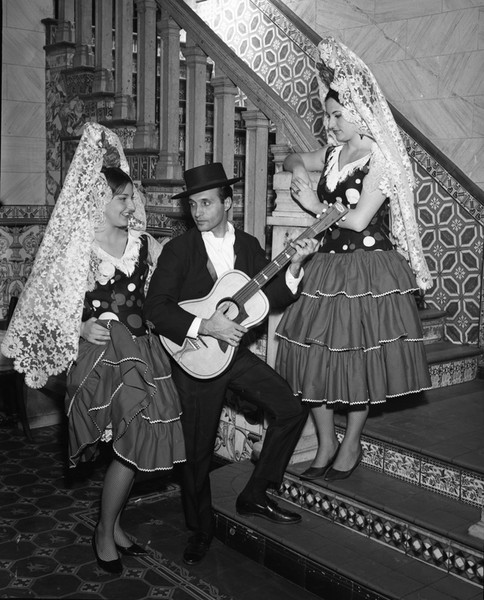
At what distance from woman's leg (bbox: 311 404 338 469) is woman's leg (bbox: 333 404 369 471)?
2.7 inches

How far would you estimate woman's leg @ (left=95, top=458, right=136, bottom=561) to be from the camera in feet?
11.8

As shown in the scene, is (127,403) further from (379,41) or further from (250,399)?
(379,41)

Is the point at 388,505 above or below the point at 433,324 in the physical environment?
below

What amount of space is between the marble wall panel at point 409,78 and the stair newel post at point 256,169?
1681 millimetres

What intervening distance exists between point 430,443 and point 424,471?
14 cm

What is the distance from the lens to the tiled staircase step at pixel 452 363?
4.96 metres

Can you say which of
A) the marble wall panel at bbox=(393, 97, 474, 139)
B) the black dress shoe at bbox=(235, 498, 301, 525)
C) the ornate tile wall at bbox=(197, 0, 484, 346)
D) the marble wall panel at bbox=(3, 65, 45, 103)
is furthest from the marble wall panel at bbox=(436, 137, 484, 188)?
the marble wall panel at bbox=(3, 65, 45, 103)

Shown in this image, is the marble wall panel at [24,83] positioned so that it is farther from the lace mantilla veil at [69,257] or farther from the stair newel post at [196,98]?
the lace mantilla veil at [69,257]

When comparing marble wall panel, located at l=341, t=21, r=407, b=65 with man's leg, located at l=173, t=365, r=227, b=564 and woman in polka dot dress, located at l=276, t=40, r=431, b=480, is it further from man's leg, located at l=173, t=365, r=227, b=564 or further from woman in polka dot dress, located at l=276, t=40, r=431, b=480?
man's leg, located at l=173, t=365, r=227, b=564

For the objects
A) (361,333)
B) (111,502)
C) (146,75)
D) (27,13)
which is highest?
(27,13)

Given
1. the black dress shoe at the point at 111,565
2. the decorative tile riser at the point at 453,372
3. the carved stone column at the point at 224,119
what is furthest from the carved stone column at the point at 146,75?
the black dress shoe at the point at 111,565

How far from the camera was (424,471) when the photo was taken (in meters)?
3.84

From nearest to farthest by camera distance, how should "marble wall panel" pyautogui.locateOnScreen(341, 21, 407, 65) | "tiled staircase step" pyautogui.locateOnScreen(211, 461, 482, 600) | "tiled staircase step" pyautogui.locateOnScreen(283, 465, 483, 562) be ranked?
1. "tiled staircase step" pyautogui.locateOnScreen(211, 461, 482, 600)
2. "tiled staircase step" pyautogui.locateOnScreen(283, 465, 483, 562)
3. "marble wall panel" pyautogui.locateOnScreen(341, 21, 407, 65)

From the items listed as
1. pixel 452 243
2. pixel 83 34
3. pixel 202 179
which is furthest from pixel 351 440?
pixel 83 34
